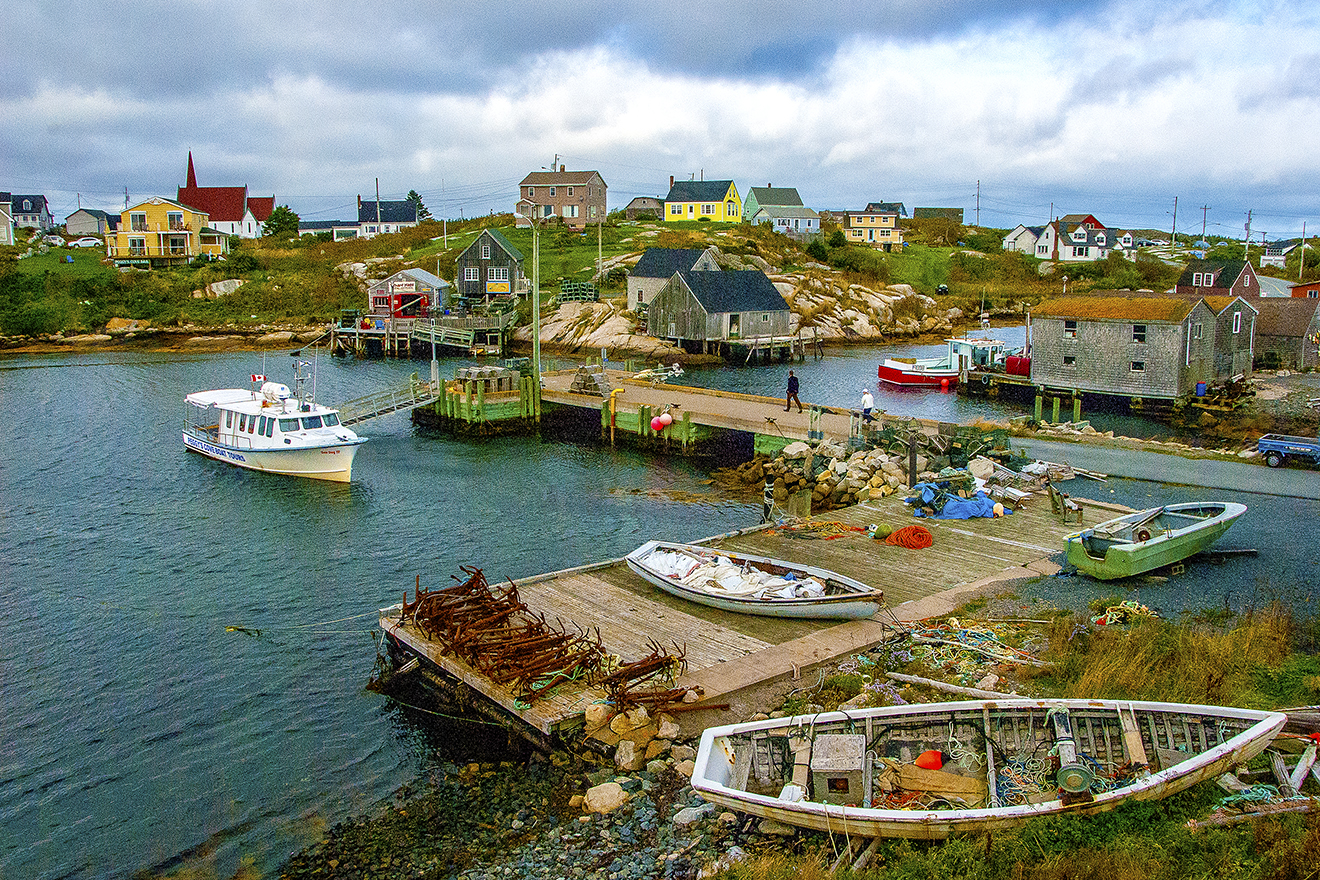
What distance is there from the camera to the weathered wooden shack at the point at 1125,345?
4700cm

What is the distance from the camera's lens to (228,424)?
3691 centimetres

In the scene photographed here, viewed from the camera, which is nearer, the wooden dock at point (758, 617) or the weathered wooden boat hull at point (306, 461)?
the wooden dock at point (758, 617)

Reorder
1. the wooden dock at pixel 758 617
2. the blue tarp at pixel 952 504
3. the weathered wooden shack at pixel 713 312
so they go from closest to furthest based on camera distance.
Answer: the wooden dock at pixel 758 617, the blue tarp at pixel 952 504, the weathered wooden shack at pixel 713 312

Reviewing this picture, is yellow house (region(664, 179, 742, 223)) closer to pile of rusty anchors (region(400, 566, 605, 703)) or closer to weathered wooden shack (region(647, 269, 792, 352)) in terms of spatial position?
weathered wooden shack (region(647, 269, 792, 352))

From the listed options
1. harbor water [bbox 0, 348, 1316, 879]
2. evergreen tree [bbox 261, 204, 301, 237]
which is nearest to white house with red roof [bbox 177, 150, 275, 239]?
evergreen tree [bbox 261, 204, 301, 237]

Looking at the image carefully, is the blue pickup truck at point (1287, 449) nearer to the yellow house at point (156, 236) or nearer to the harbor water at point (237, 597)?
the harbor water at point (237, 597)

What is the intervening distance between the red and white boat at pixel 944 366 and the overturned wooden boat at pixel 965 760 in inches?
1854

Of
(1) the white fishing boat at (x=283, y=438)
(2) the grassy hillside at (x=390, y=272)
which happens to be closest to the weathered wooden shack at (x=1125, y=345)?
(1) the white fishing boat at (x=283, y=438)

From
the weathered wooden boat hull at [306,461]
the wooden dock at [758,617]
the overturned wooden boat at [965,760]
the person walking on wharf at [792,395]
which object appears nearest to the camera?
the overturned wooden boat at [965,760]

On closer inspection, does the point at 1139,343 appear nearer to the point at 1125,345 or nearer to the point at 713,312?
the point at 1125,345

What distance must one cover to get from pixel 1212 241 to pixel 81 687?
182 m

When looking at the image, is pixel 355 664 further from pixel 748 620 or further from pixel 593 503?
pixel 593 503

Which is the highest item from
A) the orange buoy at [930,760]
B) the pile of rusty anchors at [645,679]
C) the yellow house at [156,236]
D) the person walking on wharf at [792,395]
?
the yellow house at [156,236]

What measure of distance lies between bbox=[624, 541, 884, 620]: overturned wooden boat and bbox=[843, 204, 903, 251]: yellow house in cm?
11016
